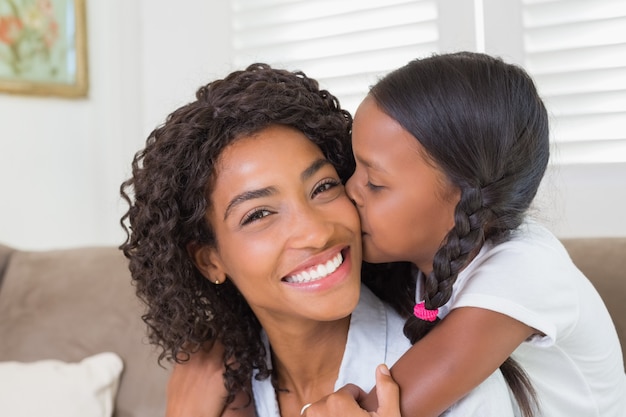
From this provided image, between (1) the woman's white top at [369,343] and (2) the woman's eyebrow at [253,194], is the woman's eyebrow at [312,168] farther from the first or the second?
(1) the woman's white top at [369,343]

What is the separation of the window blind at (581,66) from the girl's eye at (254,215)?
1340mm

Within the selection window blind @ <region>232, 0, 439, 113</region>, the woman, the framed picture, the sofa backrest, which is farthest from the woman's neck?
the framed picture

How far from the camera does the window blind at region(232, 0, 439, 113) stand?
2.74 metres

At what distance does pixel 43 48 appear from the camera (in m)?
3.35

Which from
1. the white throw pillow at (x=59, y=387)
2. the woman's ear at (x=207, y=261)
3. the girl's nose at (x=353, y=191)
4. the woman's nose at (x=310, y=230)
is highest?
the girl's nose at (x=353, y=191)

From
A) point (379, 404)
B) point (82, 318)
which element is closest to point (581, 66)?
point (379, 404)

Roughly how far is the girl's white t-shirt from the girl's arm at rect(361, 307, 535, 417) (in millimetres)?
28

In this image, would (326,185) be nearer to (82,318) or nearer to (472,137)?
(472,137)

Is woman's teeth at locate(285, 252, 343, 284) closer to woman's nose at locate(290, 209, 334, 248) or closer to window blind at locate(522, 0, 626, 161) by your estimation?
woman's nose at locate(290, 209, 334, 248)

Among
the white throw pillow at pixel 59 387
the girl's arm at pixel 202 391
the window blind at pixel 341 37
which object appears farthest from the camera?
the window blind at pixel 341 37

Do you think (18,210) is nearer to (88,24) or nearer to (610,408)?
(88,24)

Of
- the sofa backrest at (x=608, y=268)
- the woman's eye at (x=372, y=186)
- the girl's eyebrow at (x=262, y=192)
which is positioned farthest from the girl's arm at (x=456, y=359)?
the sofa backrest at (x=608, y=268)

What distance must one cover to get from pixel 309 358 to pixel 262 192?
1.35 ft

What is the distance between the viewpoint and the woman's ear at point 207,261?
1.61 m
